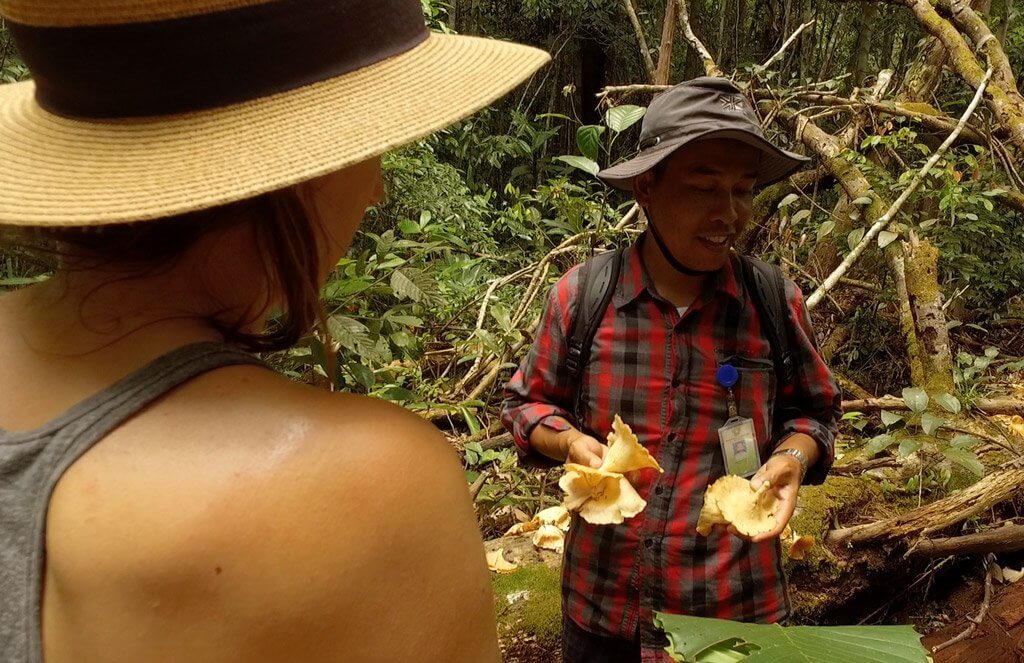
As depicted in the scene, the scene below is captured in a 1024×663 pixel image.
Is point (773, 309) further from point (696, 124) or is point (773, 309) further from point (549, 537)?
point (549, 537)

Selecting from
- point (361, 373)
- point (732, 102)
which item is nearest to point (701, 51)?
point (732, 102)

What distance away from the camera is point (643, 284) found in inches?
84.9

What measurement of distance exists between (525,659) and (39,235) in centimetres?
241

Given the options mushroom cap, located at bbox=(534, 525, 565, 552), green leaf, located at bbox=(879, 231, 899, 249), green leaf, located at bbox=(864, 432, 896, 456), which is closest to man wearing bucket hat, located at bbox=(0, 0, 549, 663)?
mushroom cap, located at bbox=(534, 525, 565, 552)

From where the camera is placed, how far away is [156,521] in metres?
0.68

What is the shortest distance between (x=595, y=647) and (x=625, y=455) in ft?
2.35

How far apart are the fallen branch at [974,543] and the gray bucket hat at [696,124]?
2.00 meters

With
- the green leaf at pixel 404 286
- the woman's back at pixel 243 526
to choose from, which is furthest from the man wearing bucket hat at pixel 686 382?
the woman's back at pixel 243 526

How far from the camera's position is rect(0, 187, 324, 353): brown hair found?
84cm

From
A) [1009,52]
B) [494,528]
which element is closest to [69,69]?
[494,528]

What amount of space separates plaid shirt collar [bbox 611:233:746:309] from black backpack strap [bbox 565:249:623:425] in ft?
0.08

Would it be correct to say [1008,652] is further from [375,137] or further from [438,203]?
[438,203]

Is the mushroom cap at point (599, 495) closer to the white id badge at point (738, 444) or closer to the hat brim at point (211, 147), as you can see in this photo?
the white id badge at point (738, 444)

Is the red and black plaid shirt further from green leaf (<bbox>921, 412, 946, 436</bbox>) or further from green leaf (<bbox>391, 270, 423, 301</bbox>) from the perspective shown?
green leaf (<bbox>921, 412, 946, 436</bbox>)
